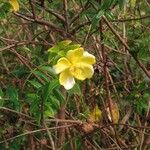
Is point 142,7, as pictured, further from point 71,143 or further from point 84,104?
point 71,143

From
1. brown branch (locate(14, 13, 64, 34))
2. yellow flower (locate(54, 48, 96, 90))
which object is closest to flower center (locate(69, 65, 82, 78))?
yellow flower (locate(54, 48, 96, 90))

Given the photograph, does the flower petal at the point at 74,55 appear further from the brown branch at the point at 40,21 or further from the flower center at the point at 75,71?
the brown branch at the point at 40,21

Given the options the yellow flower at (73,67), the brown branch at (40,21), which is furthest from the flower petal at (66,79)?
the brown branch at (40,21)

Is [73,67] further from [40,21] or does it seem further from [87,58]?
[40,21]

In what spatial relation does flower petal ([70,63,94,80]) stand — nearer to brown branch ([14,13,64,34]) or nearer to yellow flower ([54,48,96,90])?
yellow flower ([54,48,96,90])

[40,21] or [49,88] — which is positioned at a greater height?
[40,21]

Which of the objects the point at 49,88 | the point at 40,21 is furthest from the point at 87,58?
the point at 40,21

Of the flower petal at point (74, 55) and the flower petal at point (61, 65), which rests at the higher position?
the flower petal at point (74, 55)
